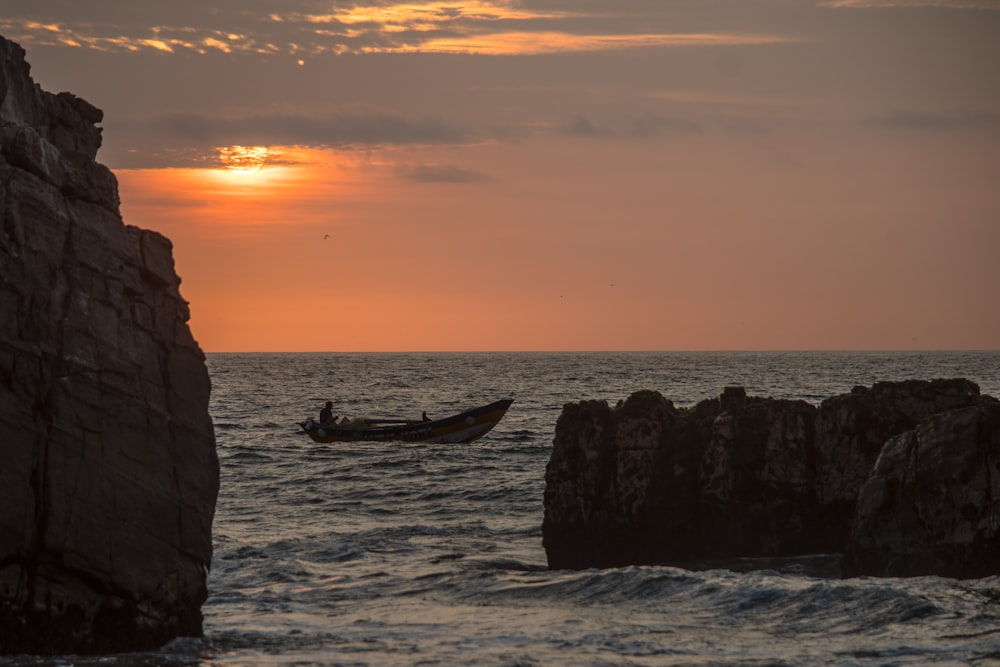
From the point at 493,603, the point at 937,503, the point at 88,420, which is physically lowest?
the point at 493,603

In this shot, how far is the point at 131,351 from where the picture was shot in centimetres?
1634

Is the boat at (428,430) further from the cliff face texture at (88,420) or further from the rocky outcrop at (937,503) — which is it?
the cliff face texture at (88,420)

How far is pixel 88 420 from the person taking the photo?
51.4ft

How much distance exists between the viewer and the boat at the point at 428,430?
54.2 m

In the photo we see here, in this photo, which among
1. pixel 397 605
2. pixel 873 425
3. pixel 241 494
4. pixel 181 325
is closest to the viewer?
pixel 181 325

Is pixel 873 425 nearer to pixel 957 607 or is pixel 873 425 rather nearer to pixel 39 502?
pixel 957 607

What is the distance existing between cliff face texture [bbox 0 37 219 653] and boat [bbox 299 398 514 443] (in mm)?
36926

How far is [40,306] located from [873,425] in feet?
48.8

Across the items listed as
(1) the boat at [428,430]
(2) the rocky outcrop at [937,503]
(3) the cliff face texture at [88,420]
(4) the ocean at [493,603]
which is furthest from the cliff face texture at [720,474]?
(1) the boat at [428,430]

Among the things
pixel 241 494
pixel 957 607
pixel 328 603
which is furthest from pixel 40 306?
pixel 241 494

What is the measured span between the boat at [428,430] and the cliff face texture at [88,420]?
36.9 meters

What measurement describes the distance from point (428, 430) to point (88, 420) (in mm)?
38804

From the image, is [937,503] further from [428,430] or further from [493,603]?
[428,430]

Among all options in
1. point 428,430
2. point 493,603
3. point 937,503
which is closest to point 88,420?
point 493,603
